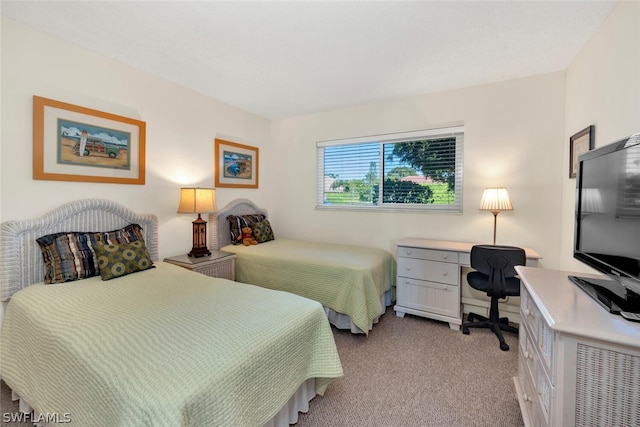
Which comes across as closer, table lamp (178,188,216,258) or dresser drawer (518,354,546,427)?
dresser drawer (518,354,546,427)

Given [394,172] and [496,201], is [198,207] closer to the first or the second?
[394,172]

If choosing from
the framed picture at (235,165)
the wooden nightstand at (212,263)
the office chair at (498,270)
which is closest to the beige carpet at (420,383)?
the office chair at (498,270)

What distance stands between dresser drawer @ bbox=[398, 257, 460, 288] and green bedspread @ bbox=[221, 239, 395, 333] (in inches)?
8.7

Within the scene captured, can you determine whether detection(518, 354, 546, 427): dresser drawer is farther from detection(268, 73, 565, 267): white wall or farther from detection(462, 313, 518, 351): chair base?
detection(268, 73, 565, 267): white wall

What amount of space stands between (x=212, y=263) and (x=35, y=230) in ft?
4.25

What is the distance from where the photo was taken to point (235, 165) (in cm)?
364

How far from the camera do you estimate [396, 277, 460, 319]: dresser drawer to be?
2.65 m

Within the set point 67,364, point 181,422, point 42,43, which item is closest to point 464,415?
point 181,422

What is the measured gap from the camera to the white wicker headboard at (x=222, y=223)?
3.28m

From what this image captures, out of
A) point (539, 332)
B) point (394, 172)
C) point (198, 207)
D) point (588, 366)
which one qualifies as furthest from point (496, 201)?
point (198, 207)

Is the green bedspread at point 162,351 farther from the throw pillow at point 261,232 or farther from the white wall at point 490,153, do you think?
the white wall at point 490,153

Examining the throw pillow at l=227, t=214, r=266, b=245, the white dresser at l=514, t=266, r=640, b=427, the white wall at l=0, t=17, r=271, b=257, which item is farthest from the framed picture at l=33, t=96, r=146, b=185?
the white dresser at l=514, t=266, r=640, b=427

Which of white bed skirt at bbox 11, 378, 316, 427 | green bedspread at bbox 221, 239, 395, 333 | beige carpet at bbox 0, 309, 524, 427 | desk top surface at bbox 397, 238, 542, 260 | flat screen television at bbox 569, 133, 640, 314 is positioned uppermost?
flat screen television at bbox 569, 133, 640, 314

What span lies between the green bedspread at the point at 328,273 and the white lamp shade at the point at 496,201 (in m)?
A: 1.14
